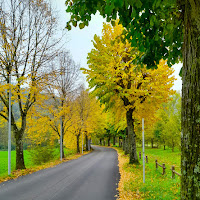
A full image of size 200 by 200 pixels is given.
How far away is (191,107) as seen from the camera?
252 centimetres

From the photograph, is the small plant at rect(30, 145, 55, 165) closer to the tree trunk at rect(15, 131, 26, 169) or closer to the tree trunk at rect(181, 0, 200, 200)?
the tree trunk at rect(15, 131, 26, 169)

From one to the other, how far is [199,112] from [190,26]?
1.29m

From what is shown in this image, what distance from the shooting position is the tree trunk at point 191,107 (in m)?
2.43

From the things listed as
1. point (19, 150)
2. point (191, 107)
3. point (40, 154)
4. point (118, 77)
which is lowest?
point (40, 154)

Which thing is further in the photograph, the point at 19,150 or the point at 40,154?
the point at 40,154

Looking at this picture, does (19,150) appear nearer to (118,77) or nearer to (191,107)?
(118,77)

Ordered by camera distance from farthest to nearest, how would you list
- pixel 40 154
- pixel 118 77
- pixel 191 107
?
pixel 40 154, pixel 118 77, pixel 191 107

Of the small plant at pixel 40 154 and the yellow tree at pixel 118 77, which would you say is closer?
the yellow tree at pixel 118 77

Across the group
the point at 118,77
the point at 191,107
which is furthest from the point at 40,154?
the point at 191,107

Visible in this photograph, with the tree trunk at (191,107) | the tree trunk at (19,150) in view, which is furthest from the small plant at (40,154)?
the tree trunk at (191,107)

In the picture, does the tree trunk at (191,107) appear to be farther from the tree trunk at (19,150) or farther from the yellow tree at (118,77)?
the tree trunk at (19,150)

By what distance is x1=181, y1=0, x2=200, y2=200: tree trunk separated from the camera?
2.43 meters

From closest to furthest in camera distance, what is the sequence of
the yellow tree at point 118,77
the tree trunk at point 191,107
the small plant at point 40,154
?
the tree trunk at point 191,107 → the yellow tree at point 118,77 → the small plant at point 40,154

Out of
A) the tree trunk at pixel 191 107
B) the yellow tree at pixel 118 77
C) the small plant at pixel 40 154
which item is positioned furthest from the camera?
the small plant at pixel 40 154
